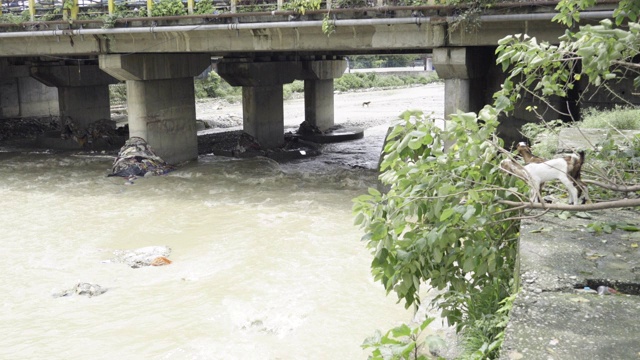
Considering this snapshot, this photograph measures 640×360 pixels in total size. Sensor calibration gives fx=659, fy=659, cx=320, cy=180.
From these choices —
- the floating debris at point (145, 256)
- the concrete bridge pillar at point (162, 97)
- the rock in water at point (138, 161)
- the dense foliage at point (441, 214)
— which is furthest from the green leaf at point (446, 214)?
the concrete bridge pillar at point (162, 97)

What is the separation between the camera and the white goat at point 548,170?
4.92 metres

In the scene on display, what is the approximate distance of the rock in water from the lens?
20.8m

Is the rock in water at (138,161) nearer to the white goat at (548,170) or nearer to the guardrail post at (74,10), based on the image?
the guardrail post at (74,10)

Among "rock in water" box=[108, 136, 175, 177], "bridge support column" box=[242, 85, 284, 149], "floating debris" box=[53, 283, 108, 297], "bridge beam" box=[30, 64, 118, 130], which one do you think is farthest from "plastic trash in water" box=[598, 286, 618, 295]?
"bridge beam" box=[30, 64, 118, 130]

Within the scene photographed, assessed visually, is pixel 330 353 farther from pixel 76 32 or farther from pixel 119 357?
pixel 76 32

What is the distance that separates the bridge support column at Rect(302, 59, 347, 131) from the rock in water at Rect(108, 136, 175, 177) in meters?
12.6

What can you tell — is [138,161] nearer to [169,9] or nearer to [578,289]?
[169,9]

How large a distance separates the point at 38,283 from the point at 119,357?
3.64 meters

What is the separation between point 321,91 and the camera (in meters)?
34.0

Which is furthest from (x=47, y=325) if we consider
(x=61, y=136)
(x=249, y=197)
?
(x=61, y=136)

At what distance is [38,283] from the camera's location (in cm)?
1103

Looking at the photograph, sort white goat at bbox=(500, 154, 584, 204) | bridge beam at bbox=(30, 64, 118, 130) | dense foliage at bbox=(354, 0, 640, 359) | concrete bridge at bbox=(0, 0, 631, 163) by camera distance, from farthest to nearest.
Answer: bridge beam at bbox=(30, 64, 118, 130)
concrete bridge at bbox=(0, 0, 631, 163)
white goat at bbox=(500, 154, 584, 204)
dense foliage at bbox=(354, 0, 640, 359)

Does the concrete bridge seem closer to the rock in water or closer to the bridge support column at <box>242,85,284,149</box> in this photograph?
the bridge support column at <box>242,85,284,149</box>

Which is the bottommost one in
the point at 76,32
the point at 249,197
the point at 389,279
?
the point at 249,197
